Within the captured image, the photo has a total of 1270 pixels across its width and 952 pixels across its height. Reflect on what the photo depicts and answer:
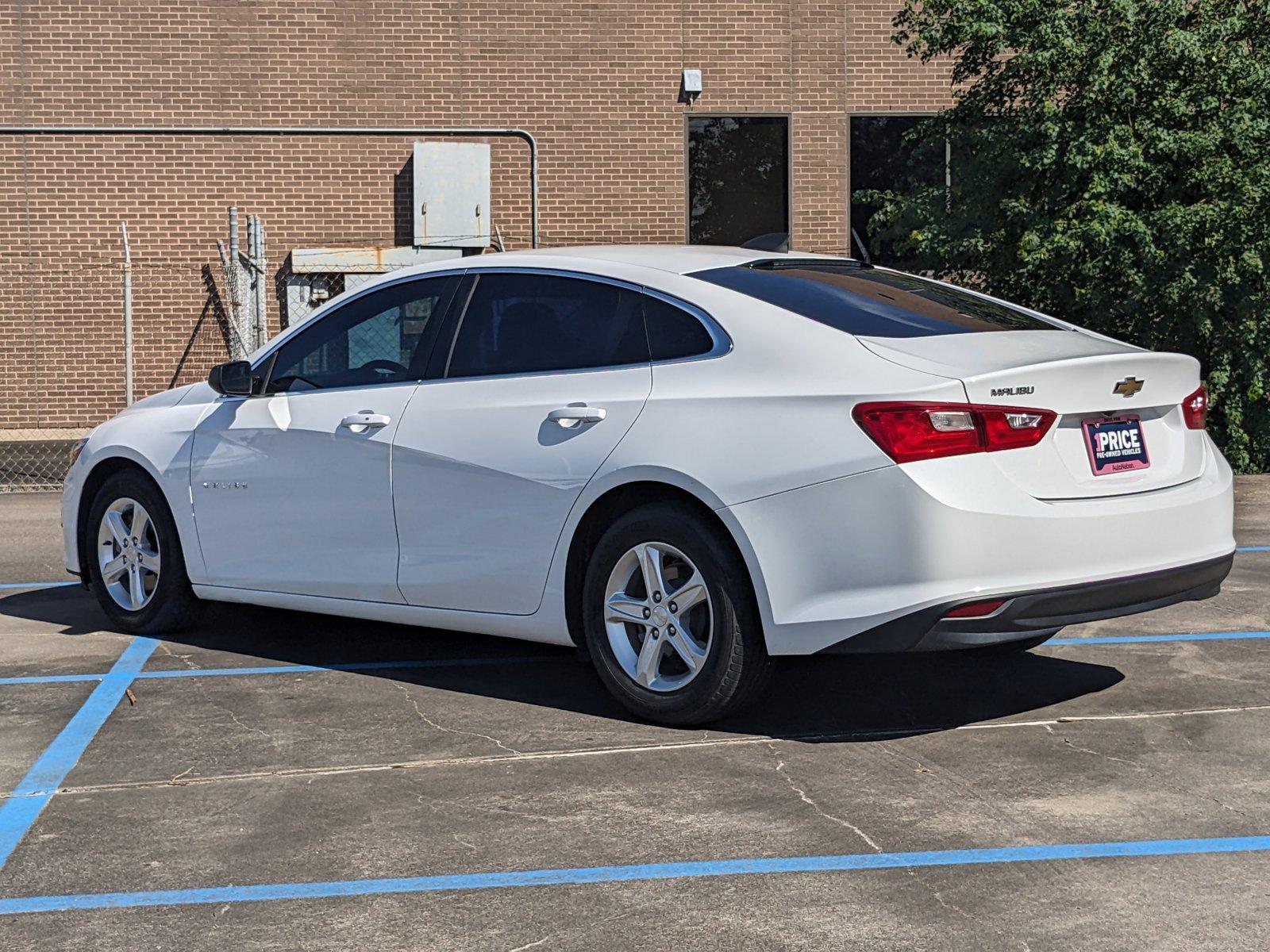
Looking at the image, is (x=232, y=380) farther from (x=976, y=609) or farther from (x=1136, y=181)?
(x=1136, y=181)

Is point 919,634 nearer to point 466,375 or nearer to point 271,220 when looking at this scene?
point 466,375

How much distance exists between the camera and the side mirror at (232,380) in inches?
274

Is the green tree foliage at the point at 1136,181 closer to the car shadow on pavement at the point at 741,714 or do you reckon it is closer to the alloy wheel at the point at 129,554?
the car shadow on pavement at the point at 741,714

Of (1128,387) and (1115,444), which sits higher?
(1128,387)

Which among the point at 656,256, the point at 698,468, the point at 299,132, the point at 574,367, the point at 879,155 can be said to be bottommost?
the point at 698,468

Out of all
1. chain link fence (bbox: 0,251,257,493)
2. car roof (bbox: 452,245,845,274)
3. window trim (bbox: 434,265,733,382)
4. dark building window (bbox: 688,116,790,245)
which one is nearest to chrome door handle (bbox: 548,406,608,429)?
window trim (bbox: 434,265,733,382)

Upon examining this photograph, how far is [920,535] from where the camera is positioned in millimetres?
4992

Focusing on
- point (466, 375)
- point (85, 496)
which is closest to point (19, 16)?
point (85, 496)

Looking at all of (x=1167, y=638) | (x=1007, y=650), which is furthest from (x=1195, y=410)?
(x=1167, y=638)

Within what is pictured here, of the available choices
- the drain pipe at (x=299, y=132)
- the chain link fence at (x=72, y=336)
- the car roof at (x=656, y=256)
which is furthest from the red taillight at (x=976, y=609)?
the chain link fence at (x=72, y=336)

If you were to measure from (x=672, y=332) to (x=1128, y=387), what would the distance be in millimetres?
1529

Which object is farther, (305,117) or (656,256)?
(305,117)

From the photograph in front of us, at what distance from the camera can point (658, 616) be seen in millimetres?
5582

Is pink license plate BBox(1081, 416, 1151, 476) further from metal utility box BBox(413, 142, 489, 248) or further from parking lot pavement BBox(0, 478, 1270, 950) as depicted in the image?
metal utility box BBox(413, 142, 489, 248)
